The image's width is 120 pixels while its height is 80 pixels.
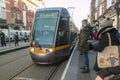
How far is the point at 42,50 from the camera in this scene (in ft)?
38.2

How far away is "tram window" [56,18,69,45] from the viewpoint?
12.4 meters

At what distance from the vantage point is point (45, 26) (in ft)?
40.9

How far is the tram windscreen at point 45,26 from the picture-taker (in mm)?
12047

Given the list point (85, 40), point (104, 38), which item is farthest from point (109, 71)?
point (85, 40)

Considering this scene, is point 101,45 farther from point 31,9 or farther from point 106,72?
point 31,9

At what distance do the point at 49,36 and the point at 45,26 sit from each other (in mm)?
664

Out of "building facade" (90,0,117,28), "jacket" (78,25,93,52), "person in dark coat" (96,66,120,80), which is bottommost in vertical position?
"person in dark coat" (96,66,120,80)

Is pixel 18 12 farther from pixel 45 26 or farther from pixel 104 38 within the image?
pixel 104 38

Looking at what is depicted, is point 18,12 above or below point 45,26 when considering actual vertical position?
above

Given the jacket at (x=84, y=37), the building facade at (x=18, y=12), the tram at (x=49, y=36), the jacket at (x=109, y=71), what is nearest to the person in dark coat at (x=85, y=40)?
the jacket at (x=84, y=37)

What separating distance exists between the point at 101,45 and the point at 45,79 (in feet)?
15.5

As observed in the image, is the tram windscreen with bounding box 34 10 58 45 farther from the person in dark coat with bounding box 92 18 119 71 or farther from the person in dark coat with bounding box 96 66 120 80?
the person in dark coat with bounding box 96 66 120 80

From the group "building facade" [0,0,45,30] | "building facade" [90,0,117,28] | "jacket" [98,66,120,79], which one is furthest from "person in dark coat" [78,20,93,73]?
"building facade" [0,0,45,30]

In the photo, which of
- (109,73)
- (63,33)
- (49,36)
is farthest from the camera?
(63,33)
